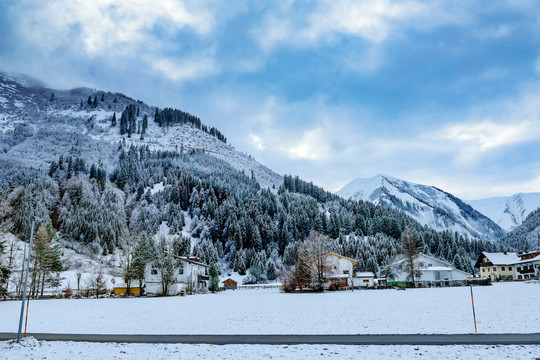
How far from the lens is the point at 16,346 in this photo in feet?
52.2

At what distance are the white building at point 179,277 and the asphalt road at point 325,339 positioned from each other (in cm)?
5256

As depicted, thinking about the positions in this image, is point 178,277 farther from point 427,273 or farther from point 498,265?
point 498,265

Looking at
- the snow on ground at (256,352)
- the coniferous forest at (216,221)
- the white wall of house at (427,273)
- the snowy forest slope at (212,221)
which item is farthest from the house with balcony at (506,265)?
the snow on ground at (256,352)

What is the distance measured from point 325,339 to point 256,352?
4.01 meters

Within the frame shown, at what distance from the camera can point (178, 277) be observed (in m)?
81.9

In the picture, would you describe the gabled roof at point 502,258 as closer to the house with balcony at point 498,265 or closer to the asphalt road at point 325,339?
the house with balcony at point 498,265

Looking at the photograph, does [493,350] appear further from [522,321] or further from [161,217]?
[161,217]

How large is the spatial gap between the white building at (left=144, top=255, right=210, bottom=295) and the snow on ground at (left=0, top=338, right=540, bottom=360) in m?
55.3

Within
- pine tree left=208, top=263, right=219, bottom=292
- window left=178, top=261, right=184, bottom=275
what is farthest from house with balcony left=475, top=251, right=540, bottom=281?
window left=178, top=261, right=184, bottom=275

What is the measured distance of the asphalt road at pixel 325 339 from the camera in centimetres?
1530

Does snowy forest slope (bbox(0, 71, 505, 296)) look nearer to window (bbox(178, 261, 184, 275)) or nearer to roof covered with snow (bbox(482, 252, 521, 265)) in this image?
roof covered with snow (bbox(482, 252, 521, 265))

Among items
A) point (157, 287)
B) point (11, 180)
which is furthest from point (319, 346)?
point (11, 180)

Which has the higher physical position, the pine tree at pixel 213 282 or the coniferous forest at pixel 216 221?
the coniferous forest at pixel 216 221

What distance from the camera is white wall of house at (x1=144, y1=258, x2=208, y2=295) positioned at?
74.2 meters
